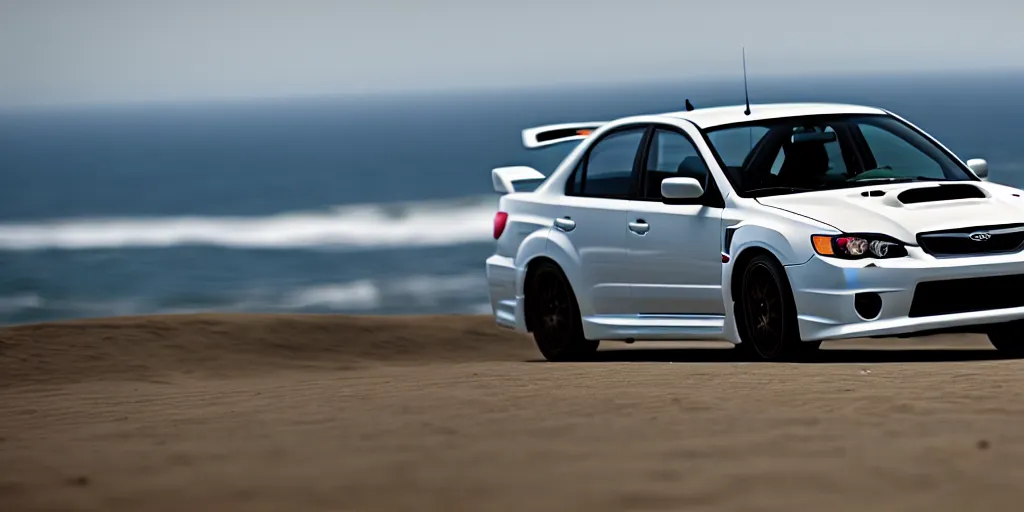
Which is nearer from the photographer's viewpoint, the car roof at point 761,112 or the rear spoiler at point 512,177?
the car roof at point 761,112

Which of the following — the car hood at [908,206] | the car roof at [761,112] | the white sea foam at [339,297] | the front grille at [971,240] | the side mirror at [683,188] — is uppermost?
the car roof at [761,112]

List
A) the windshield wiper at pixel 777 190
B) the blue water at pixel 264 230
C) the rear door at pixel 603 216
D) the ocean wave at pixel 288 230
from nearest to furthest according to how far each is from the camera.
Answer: the windshield wiper at pixel 777 190, the rear door at pixel 603 216, the blue water at pixel 264 230, the ocean wave at pixel 288 230

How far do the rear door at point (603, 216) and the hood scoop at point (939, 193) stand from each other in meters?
1.77

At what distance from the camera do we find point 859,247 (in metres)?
8.80

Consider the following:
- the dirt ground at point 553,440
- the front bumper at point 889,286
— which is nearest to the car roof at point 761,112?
the dirt ground at point 553,440

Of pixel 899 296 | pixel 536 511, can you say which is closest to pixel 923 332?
pixel 899 296

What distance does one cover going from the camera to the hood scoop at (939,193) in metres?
9.16

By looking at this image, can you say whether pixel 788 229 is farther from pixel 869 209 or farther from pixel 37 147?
pixel 37 147

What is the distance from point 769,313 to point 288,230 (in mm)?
33843

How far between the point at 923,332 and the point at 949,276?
32 centimetres

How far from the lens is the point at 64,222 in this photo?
157 ft

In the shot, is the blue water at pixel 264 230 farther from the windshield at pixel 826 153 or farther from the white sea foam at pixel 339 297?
the windshield at pixel 826 153

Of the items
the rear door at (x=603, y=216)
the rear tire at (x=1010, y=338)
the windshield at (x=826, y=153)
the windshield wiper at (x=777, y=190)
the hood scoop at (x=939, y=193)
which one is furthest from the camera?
the rear door at (x=603, y=216)

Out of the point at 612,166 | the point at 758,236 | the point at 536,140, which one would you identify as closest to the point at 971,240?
the point at 758,236
